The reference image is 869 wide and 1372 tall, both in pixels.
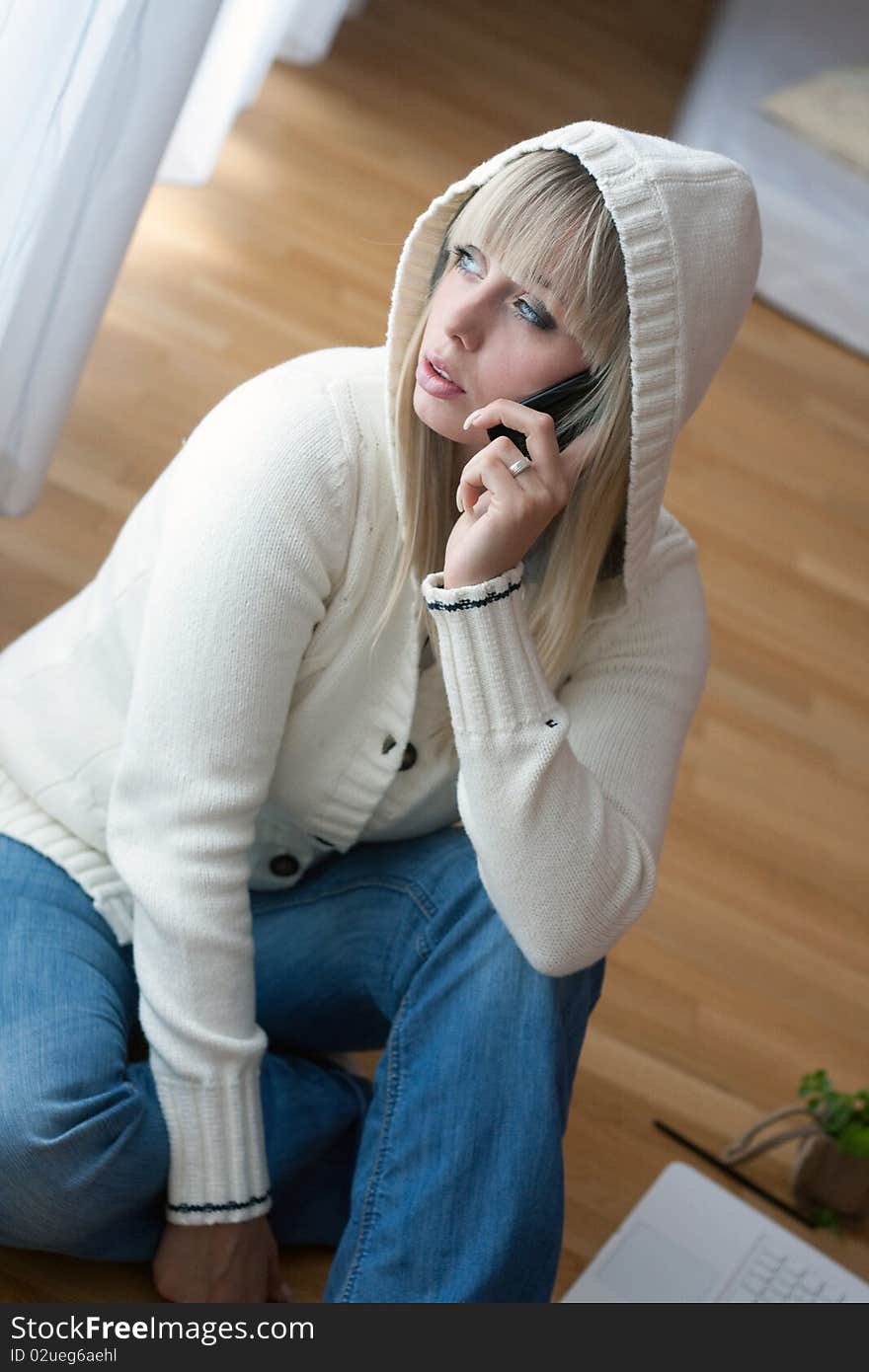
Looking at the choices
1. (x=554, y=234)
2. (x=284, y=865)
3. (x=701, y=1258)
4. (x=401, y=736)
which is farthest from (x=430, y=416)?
(x=701, y=1258)

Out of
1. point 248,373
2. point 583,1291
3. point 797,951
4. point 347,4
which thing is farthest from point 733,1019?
point 347,4

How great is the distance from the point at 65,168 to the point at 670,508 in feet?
4.85

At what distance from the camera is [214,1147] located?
1246 mm

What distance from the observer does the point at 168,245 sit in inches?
108

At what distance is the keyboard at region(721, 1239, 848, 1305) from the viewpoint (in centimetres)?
158

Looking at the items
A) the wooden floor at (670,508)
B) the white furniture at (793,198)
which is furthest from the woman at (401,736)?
the white furniture at (793,198)

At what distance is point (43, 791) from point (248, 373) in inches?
52.6

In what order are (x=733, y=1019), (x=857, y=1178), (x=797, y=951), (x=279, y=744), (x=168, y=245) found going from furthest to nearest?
(x=168, y=245) → (x=797, y=951) → (x=733, y=1019) → (x=857, y=1178) → (x=279, y=744)

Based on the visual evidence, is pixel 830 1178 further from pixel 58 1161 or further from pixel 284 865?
pixel 58 1161

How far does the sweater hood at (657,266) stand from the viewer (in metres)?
1.12

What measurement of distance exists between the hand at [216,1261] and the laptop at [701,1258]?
379 millimetres

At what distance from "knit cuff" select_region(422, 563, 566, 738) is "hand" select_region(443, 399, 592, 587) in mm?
14

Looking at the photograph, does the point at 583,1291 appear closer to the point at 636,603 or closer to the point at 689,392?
the point at 636,603

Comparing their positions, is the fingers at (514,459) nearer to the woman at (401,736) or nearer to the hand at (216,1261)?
the woman at (401,736)
